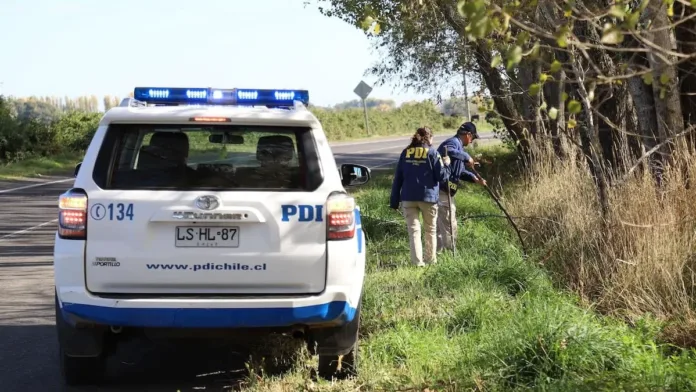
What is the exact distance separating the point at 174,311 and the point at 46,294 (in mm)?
4641

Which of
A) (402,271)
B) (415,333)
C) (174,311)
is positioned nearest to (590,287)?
(402,271)

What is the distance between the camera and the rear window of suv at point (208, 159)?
5582 mm

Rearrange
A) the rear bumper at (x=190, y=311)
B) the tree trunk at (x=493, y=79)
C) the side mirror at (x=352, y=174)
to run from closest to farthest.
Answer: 1. the rear bumper at (x=190, y=311)
2. the side mirror at (x=352, y=174)
3. the tree trunk at (x=493, y=79)

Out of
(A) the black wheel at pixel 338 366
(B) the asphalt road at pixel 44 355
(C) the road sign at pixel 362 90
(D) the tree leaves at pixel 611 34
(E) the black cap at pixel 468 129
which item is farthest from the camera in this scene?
(C) the road sign at pixel 362 90

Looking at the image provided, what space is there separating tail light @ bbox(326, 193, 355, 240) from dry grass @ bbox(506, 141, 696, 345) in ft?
7.61

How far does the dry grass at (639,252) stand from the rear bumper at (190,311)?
2729 mm

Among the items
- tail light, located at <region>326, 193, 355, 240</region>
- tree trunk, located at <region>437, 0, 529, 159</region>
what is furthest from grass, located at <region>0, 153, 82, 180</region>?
tail light, located at <region>326, 193, 355, 240</region>

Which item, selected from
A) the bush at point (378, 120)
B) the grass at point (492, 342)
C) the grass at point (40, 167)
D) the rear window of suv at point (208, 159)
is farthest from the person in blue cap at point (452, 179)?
the bush at point (378, 120)

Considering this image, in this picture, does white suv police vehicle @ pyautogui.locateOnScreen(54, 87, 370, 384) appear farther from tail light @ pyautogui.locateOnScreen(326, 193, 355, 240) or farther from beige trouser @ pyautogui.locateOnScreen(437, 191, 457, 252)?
beige trouser @ pyautogui.locateOnScreen(437, 191, 457, 252)

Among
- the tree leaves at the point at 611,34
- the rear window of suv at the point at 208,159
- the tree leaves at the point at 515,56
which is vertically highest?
the tree leaves at the point at 611,34

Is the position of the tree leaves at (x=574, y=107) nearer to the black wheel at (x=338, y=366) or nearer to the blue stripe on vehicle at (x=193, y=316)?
the blue stripe on vehicle at (x=193, y=316)

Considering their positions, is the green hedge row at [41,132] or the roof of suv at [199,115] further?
the green hedge row at [41,132]

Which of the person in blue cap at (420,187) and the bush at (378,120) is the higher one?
the person in blue cap at (420,187)

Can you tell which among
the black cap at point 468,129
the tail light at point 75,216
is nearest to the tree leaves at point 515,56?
the tail light at point 75,216
